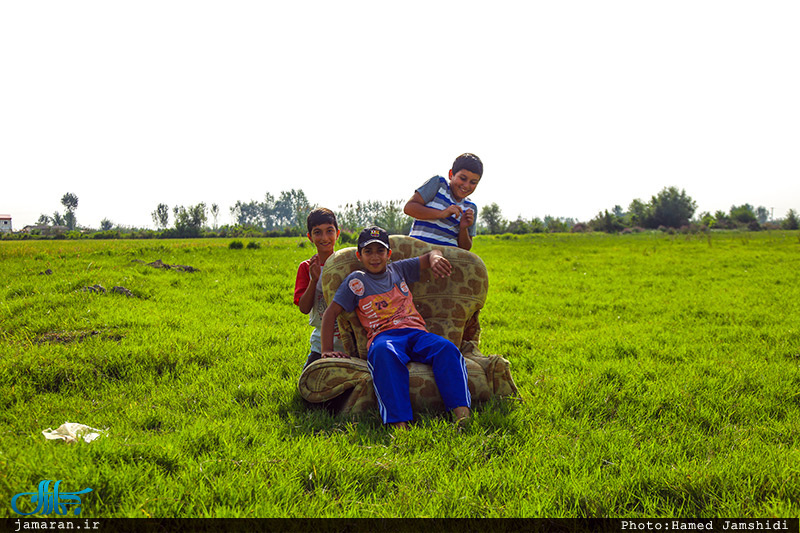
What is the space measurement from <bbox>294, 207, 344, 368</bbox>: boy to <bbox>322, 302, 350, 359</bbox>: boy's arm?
49 centimetres

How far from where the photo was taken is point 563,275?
539 inches

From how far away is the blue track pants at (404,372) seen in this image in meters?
3.61

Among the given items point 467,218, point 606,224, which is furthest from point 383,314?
point 606,224

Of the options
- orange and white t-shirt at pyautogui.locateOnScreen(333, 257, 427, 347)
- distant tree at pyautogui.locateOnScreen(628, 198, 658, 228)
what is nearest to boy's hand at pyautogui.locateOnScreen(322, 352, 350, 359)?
orange and white t-shirt at pyautogui.locateOnScreen(333, 257, 427, 347)

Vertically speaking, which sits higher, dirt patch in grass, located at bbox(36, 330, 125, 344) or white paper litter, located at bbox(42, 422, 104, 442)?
dirt patch in grass, located at bbox(36, 330, 125, 344)

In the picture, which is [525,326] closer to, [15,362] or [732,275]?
[15,362]

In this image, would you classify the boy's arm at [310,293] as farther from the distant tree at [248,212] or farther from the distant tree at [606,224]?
the distant tree at [248,212]

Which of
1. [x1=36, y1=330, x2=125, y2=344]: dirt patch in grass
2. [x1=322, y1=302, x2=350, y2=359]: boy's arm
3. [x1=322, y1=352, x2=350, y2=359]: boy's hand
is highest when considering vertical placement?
[x1=322, y1=302, x2=350, y2=359]: boy's arm

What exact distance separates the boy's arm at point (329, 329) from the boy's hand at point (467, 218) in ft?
5.04

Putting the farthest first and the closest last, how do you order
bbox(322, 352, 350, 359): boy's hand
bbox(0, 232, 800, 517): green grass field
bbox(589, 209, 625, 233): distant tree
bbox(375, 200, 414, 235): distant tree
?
1. bbox(589, 209, 625, 233): distant tree
2. bbox(375, 200, 414, 235): distant tree
3. bbox(322, 352, 350, 359): boy's hand
4. bbox(0, 232, 800, 517): green grass field

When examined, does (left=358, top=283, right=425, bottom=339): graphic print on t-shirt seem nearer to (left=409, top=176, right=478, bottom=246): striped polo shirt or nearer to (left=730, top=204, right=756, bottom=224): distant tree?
(left=409, top=176, right=478, bottom=246): striped polo shirt

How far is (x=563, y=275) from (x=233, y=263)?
9.61 m

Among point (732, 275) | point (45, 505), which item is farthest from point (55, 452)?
point (732, 275)

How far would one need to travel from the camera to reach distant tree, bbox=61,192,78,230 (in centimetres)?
9381
